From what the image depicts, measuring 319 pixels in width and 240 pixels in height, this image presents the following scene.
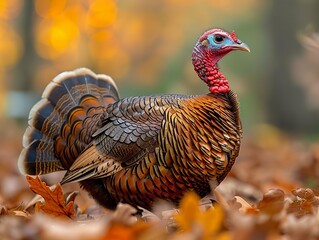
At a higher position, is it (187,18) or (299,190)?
(299,190)

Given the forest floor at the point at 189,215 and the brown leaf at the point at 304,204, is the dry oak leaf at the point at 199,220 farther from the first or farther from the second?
the brown leaf at the point at 304,204

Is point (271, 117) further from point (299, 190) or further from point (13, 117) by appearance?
point (299, 190)

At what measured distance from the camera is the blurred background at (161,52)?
1727 centimetres

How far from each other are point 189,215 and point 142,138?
1.69 metres

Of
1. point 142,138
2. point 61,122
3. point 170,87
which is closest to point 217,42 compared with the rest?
point 142,138

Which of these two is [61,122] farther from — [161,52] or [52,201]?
[161,52]

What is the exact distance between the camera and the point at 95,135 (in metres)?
4.58

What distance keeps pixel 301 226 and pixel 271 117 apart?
1584cm

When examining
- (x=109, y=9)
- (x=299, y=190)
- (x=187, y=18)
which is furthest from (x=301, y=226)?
(x=187, y=18)

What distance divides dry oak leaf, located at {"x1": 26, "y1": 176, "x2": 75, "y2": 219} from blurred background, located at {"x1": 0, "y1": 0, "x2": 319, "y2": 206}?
5.44m

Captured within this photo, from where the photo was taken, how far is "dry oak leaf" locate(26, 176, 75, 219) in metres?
3.90

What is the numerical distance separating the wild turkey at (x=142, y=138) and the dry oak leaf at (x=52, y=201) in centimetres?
41

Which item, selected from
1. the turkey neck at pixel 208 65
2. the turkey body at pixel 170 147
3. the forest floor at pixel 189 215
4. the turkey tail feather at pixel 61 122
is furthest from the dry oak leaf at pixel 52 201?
the turkey neck at pixel 208 65

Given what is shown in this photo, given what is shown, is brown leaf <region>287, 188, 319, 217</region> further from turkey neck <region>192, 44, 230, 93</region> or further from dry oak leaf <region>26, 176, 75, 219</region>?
dry oak leaf <region>26, 176, 75, 219</region>
